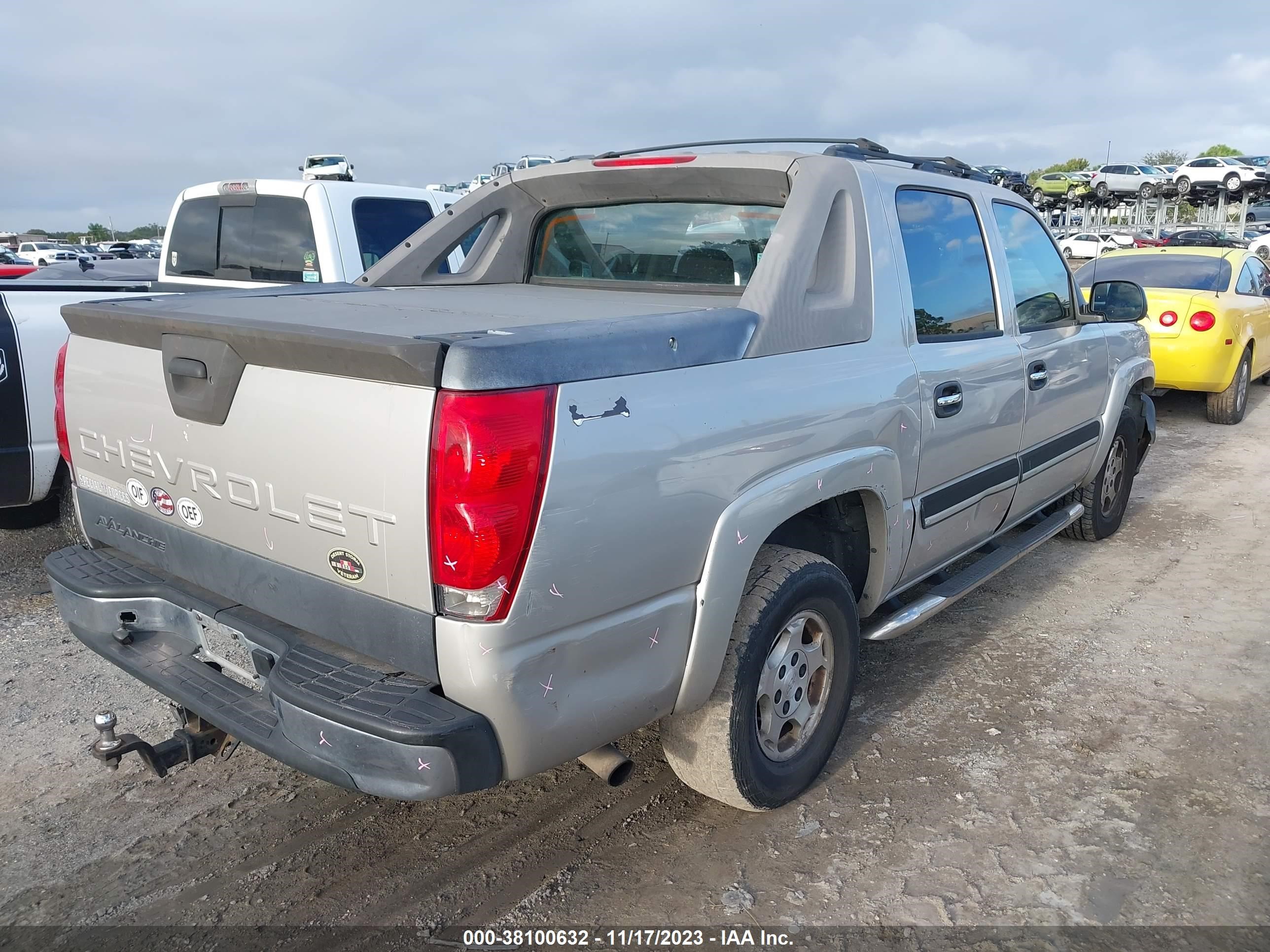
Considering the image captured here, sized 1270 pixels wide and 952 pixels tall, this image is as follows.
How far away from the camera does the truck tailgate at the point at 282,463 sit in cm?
199

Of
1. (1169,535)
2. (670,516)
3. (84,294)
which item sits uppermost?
(84,294)

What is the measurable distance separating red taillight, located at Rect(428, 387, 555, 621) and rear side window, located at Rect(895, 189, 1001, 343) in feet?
5.90

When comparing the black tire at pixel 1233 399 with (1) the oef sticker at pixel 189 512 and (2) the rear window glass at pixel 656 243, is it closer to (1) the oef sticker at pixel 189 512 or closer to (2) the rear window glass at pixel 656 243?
(2) the rear window glass at pixel 656 243

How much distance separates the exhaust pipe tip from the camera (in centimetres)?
241

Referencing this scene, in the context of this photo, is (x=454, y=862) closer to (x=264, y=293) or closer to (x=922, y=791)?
(x=922, y=791)

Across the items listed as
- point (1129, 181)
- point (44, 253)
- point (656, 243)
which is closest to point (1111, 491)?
point (656, 243)

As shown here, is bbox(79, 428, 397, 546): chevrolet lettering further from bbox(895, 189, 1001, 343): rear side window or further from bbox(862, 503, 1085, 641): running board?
bbox(895, 189, 1001, 343): rear side window

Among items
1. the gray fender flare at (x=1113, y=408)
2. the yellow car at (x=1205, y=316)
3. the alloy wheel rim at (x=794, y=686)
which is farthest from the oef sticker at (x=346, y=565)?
the yellow car at (x=1205, y=316)

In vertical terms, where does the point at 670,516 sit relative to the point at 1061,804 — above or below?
above

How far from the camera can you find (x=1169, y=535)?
5762mm

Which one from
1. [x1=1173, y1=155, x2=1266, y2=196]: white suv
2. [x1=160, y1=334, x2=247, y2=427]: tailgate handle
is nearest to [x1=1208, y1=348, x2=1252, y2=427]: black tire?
[x1=160, y1=334, x2=247, y2=427]: tailgate handle

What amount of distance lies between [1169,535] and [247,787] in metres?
5.28

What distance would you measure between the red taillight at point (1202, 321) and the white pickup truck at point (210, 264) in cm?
644

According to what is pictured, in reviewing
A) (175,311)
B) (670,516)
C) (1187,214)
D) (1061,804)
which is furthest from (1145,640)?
(1187,214)
